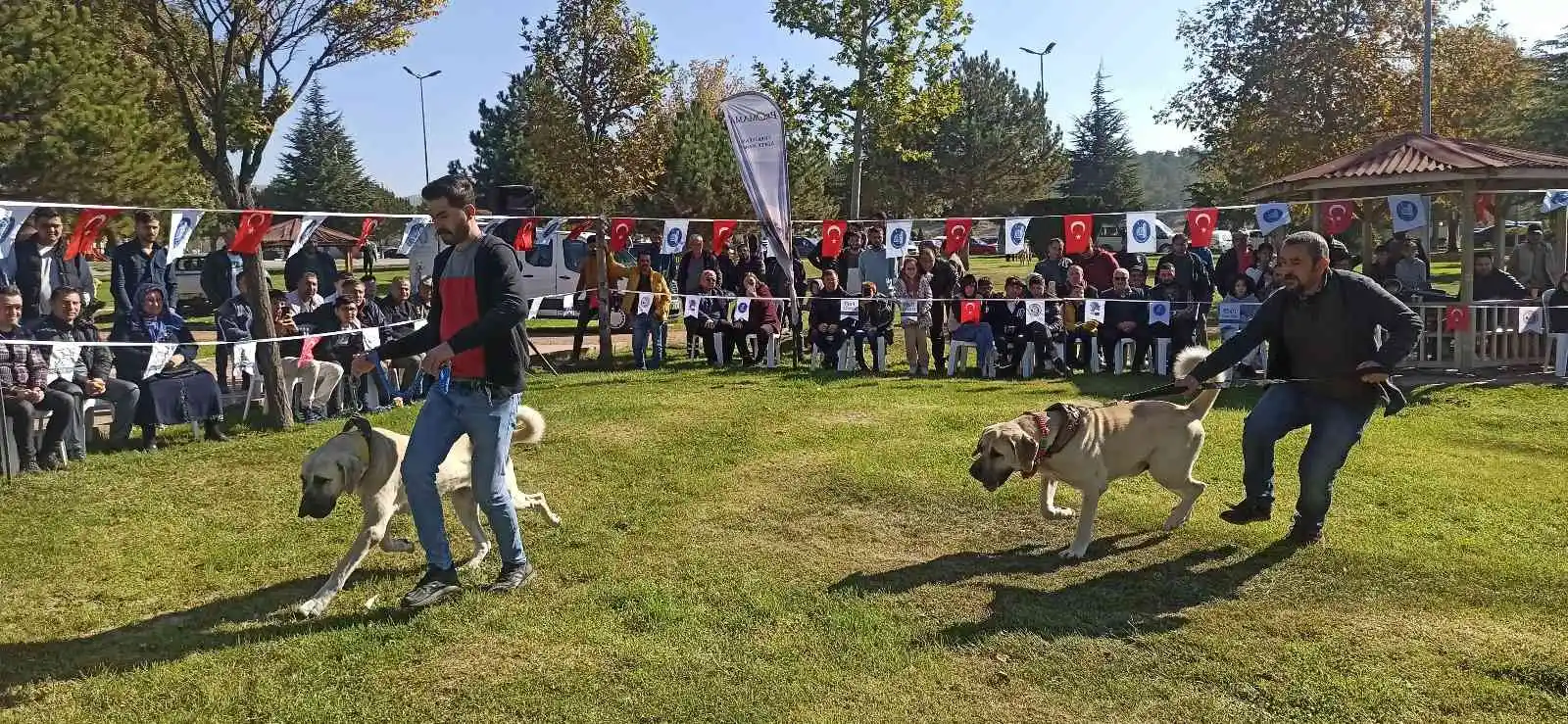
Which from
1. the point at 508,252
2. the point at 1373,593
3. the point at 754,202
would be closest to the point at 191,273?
the point at 754,202

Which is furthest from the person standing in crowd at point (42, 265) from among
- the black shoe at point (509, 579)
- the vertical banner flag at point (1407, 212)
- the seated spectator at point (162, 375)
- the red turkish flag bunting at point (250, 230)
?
the vertical banner flag at point (1407, 212)

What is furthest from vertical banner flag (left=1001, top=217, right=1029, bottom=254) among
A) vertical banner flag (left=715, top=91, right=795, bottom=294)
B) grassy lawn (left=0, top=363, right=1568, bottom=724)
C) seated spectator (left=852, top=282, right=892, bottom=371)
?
grassy lawn (left=0, top=363, right=1568, bottom=724)

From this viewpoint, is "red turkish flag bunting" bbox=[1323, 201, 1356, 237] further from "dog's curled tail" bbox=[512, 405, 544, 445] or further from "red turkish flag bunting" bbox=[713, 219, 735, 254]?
"dog's curled tail" bbox=[512, 405, 544, 445]

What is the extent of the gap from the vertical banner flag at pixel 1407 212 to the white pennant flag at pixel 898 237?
5.83 m

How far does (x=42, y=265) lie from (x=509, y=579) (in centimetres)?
663

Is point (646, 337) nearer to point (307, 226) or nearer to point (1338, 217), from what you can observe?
point (307, 226)

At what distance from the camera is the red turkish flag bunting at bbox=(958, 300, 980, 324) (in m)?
12.6

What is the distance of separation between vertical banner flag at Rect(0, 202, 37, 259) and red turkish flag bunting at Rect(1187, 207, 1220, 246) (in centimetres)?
1188

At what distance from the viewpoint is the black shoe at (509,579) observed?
5.00m

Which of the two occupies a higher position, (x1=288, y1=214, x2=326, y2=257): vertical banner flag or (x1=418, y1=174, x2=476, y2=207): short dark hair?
(x1=288, y1=214, x2=326, y2=257): vertical banner flag

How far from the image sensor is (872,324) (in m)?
13.2

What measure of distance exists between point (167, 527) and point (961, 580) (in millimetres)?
5048

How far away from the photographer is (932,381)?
12.1 metres

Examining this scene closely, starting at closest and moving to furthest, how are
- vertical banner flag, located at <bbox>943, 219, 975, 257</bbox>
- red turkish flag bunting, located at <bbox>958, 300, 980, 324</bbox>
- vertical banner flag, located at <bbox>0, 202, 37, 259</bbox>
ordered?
1. vertical banner flag, located at <bbox>0, 202, 37, 259</bbox>
2. red turkish flag bunting, located at <bbox>958, 300, 980, 324</bbox>
3. vertical banner flag, located at <bbox>943, 219, 975, 257</bbox>
